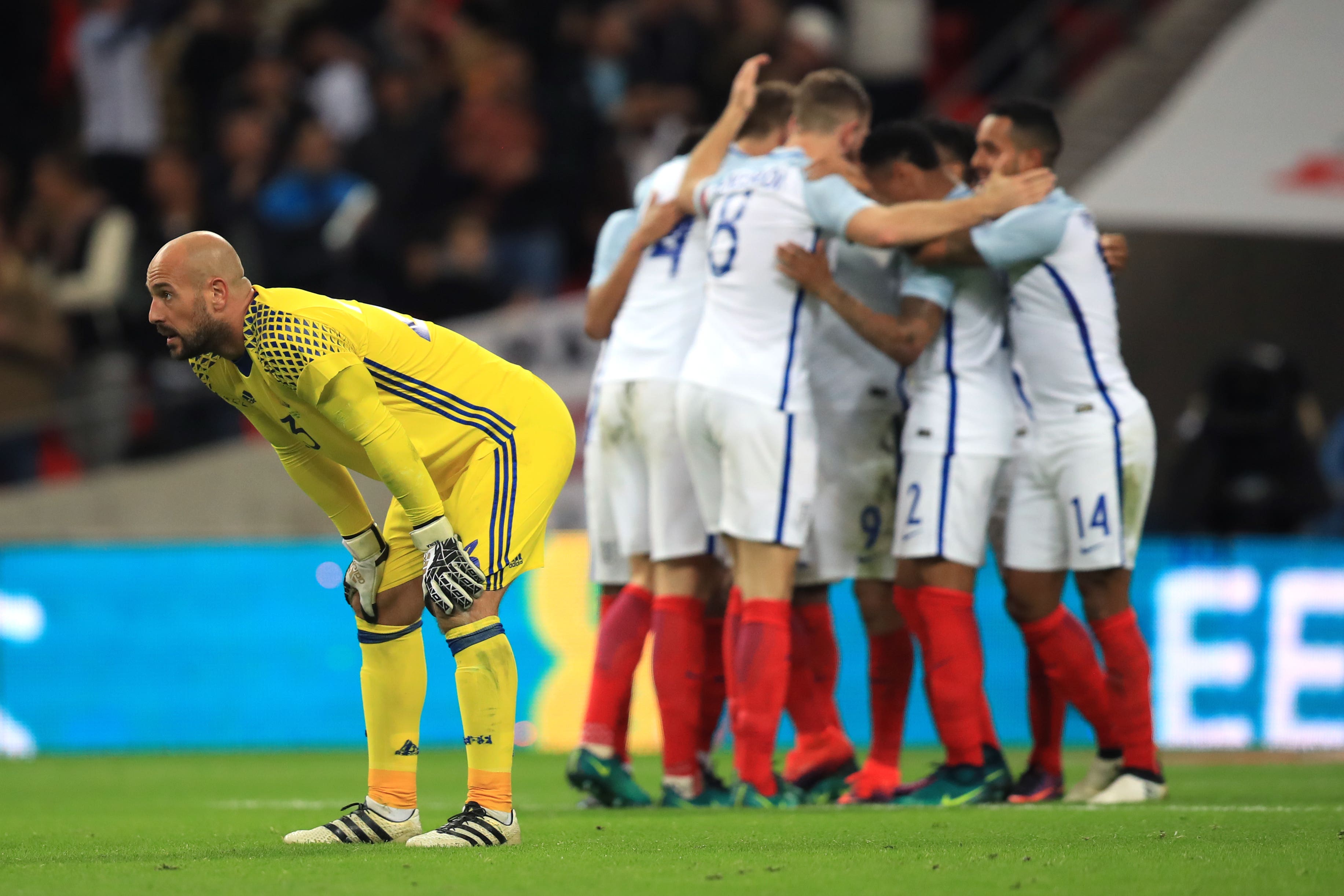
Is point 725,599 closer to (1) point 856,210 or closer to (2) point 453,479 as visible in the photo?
(1) point 856,210

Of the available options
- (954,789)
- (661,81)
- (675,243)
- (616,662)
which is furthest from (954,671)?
(661,81)

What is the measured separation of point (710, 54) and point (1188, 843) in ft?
32.4

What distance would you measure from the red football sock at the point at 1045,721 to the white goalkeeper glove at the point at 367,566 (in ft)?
9.32

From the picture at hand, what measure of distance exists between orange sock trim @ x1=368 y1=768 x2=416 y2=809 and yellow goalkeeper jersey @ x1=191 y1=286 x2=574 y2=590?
565 millimetres

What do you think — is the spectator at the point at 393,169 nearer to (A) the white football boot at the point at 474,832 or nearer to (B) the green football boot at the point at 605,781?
(B) the green football boot at the point at 605,781

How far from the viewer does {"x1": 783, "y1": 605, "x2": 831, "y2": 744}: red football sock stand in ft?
23.3

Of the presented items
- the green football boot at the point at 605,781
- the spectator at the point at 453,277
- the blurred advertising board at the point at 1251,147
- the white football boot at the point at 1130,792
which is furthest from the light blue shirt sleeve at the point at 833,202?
the spectator at the point at 453,277

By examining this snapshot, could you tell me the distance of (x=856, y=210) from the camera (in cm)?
645

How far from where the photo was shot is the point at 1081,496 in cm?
673

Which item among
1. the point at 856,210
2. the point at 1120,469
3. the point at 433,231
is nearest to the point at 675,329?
the point at 856,210

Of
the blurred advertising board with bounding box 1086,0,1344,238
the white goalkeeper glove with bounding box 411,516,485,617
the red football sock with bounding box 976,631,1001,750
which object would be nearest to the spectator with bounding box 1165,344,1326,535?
the blurred advertising board with bounding box 1086,0,1344,238

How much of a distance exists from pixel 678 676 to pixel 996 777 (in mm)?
1227

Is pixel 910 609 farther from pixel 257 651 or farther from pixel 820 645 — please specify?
pixel 257 651

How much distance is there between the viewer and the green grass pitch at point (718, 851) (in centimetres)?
424
